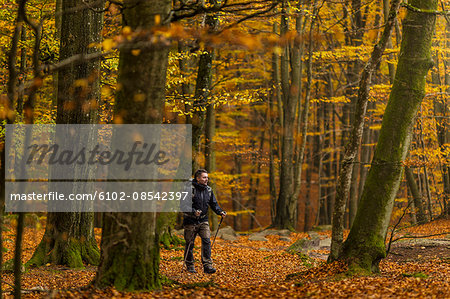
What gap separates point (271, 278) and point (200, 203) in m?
1.90

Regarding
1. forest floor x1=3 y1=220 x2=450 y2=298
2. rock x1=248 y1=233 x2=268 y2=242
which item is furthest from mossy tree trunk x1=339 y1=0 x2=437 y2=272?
rock x1=248 y1=233 x2=268 y2=242

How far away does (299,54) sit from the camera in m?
20.3

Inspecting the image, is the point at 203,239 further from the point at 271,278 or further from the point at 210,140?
the point at 210,140

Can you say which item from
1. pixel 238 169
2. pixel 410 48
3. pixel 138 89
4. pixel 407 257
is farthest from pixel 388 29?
pixel 238 169

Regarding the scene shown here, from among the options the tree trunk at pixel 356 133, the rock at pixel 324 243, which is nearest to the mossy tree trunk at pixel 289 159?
the rock at pixel 324 243

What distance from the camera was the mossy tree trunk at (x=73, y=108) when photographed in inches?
353

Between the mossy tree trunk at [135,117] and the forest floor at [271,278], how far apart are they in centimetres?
21

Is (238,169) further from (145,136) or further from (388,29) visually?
(145,136)

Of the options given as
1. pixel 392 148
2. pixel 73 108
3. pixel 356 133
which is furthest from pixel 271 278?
pixel 73 108

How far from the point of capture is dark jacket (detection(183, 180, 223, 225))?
8805mm

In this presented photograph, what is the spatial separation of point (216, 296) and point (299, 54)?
15.9 metres

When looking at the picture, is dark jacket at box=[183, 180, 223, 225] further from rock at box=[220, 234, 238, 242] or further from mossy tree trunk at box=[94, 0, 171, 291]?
rock at box=[220, 234, 238, 242]

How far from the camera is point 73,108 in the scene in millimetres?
8836

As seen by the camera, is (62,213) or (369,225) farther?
(62,213)
